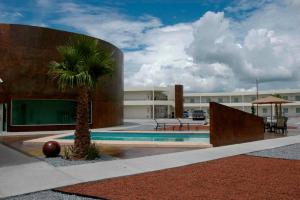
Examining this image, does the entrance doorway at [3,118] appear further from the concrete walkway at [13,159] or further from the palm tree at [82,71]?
the palm tree at [82,71]

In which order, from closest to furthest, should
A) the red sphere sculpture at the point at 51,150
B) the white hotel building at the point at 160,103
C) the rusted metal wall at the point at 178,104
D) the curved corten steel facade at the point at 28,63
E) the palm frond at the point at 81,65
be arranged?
the palm frond at the point at 81,65 → the red sphere sculpture at the point at 51,150 → the curved corten steel facade at the point at 28,63 → the white hotel building at the point at 160,103 → the rusted metal wall at the point at 178,104

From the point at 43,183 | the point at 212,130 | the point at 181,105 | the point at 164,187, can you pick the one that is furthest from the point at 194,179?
the point at 181,105

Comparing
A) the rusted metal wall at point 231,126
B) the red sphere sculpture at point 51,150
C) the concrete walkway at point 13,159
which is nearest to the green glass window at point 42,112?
the concrete walkway at point 13,159

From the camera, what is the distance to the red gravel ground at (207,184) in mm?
6617

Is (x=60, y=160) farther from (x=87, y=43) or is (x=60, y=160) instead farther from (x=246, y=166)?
(x=246, y=166)

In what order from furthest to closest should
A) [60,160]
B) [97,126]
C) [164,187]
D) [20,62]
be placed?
[97,126] → [20,62] → [60,160] → [164,187]

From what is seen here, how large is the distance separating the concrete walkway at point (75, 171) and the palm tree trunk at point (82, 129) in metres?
1.05

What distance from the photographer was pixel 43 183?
772 centimetres

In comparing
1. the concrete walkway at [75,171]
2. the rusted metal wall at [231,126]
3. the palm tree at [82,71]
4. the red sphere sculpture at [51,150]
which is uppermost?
the palm tree at [82,71]

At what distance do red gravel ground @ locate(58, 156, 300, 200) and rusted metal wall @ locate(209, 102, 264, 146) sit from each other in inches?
199

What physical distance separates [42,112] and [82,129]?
1622 centimetres

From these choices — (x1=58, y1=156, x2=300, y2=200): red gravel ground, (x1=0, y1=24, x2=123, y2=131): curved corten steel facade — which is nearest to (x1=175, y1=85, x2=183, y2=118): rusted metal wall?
(x1=0, y1=24, x2=123, y2=131): curved corten steel facade

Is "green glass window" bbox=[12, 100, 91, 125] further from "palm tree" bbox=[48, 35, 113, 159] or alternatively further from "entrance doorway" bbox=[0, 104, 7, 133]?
"palm tree" bbox=[48, 35, 113, 159]

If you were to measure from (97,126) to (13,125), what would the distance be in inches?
271
